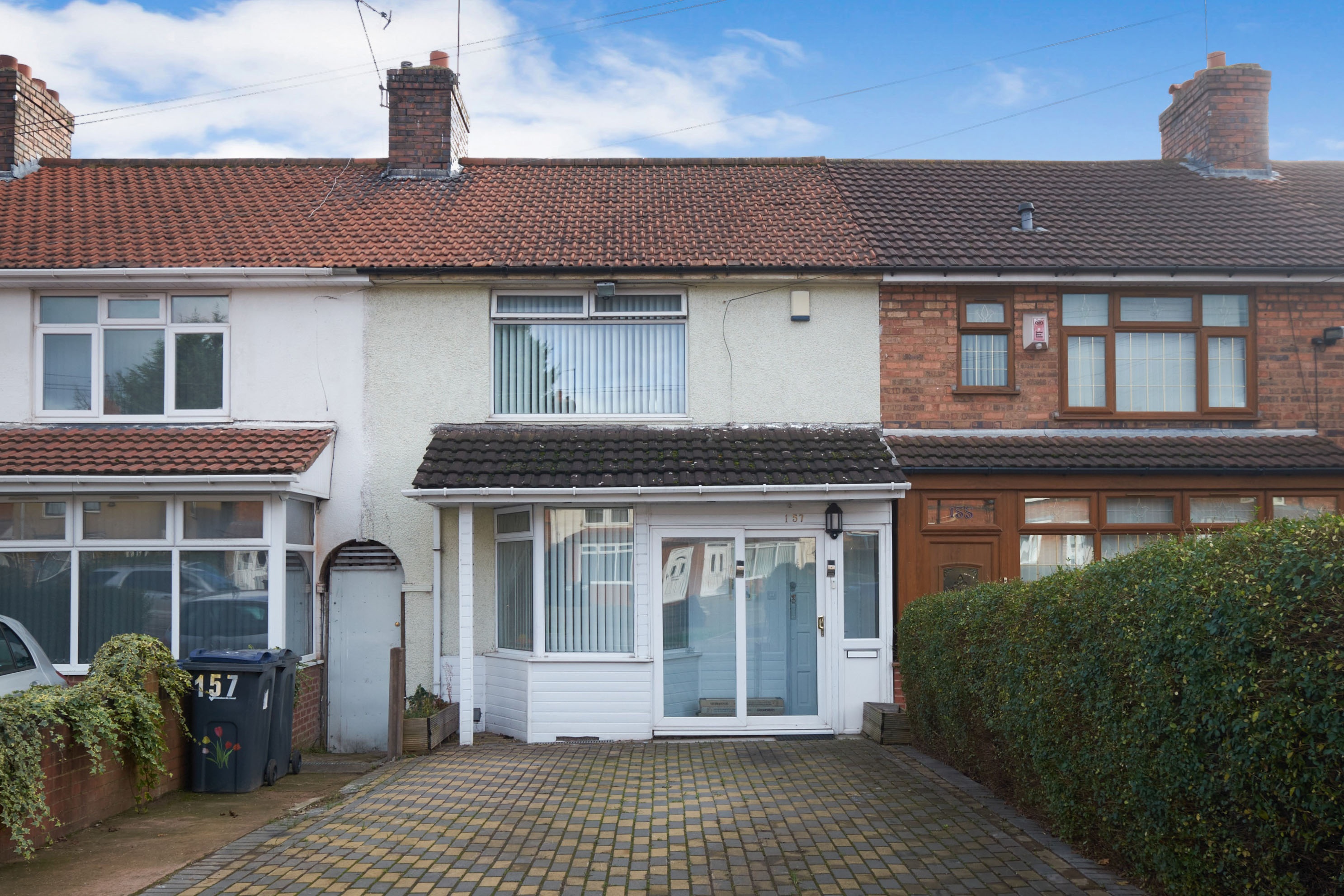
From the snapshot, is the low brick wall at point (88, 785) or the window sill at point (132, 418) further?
the window sill at point (132, 418)

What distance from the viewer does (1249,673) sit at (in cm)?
415

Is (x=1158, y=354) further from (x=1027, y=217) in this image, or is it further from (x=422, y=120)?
(x=422, y=120)

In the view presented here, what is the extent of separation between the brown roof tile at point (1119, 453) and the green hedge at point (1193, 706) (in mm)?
4347

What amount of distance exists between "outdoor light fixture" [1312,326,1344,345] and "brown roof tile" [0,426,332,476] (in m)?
11.7

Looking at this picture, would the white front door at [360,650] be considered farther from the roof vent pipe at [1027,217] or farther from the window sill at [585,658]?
the roof vent pipe at [1027,217]

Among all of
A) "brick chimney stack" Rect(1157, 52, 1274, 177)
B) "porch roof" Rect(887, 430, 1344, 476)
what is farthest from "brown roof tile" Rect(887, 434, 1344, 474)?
"brick chimney stack" Rect(1157, 52, 1274, 177)

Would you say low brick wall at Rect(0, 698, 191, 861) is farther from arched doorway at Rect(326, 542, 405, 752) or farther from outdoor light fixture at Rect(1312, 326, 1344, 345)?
outdoor light fixture at Rect(1312, 326, 1344, 345)

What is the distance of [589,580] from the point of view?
1131cm

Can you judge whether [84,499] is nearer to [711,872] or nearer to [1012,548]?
[711,872]

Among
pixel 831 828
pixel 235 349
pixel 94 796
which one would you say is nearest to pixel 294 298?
pixel 235 349

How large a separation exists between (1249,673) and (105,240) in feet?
42.2

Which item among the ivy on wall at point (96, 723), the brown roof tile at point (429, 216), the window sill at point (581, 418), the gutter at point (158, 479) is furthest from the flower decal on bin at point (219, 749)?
the brown roof tile at point (429, 216)

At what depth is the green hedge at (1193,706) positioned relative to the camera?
152 inches

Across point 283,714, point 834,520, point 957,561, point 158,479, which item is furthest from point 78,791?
point 957,561
